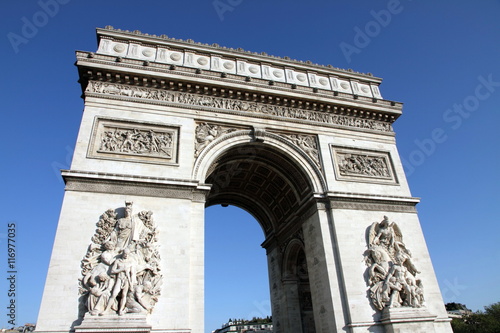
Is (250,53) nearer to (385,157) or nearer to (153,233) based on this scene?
(385,157)

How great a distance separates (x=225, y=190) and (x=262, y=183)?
2.24m

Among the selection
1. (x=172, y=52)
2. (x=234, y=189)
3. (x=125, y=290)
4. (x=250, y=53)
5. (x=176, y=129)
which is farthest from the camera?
(x=234, y=189)

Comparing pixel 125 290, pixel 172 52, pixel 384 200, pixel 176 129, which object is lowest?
pixel 125 290

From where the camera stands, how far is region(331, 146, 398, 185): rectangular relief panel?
587 inches

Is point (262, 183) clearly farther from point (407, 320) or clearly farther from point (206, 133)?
point (407, 320)

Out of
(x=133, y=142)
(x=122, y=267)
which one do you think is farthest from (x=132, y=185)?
(x=122, y=267)

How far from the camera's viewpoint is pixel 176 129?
13.5 m

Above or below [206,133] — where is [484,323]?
below

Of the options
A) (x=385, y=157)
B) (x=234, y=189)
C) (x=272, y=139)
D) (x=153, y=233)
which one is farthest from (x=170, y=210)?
(x=385, y=157)

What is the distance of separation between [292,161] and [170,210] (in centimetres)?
562

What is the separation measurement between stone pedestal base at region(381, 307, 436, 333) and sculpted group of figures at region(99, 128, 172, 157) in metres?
9.41

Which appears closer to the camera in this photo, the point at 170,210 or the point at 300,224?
the point at 170,210

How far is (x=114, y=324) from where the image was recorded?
918 cm

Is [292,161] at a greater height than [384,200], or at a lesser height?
greater
